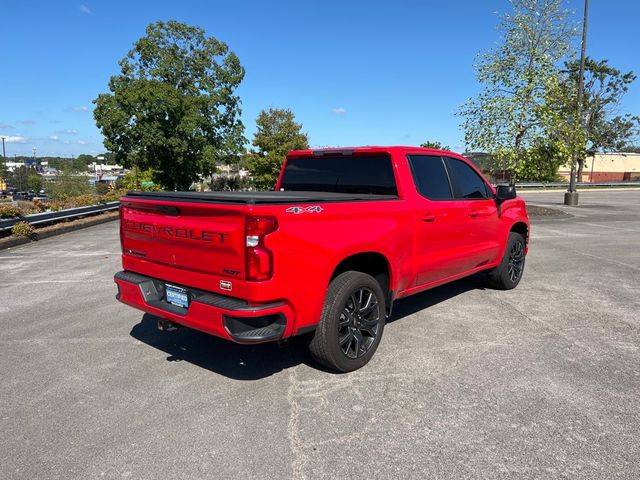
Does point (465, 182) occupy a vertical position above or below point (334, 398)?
above

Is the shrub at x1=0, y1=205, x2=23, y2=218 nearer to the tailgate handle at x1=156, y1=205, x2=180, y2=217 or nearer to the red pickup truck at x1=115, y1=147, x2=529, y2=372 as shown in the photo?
the red pickup truck at x1=115, y1=147, x2=529, y2=372

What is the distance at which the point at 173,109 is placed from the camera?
3059 centimetres

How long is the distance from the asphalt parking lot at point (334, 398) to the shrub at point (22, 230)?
6.09m

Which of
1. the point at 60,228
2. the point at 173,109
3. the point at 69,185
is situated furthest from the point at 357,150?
the point at 69,185

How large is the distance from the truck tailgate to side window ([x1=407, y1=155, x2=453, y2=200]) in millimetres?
2196

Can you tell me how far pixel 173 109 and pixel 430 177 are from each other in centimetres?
2899

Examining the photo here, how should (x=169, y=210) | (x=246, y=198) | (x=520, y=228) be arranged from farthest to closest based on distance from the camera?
(x=520, y=228)
(x=169, y=210)
(x=246, y=198)

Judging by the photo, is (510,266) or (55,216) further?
(55,216)

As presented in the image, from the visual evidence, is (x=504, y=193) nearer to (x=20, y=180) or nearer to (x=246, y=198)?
(x=246, y=198)

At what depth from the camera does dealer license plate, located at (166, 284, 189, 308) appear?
3.59 meters

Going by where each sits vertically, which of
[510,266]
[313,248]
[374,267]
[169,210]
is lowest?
[510,266]

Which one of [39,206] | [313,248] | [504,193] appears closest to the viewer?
[313,248]

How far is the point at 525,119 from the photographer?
17328 mm

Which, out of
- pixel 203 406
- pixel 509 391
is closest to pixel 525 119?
pixel 509 391
